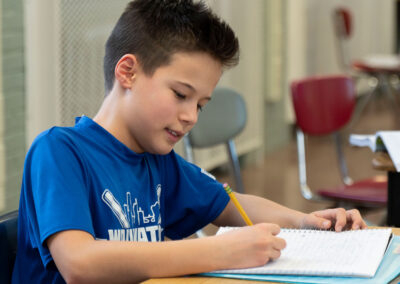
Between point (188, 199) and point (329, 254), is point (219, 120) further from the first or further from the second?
point (329, 254)

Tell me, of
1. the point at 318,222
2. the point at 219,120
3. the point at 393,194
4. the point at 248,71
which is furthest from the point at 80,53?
the point at 318,222

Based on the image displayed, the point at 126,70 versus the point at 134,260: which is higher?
the point at 126,70

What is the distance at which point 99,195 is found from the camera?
41.9 inches

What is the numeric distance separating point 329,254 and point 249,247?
0.13 meters

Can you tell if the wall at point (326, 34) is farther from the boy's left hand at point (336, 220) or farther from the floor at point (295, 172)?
the boy's left hand at point (336, 220)

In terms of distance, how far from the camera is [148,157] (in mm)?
1193

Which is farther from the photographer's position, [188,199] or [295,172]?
[295,172]

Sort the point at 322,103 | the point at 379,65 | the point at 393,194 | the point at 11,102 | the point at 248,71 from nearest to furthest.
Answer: the point at 393,194 < the point at 11,102 < the point at 322,103 < the point at 248,71 < the point at 379,65

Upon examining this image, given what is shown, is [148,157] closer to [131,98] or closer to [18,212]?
[131,98]

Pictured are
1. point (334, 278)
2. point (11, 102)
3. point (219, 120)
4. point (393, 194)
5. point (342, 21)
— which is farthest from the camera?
point (342, 21)

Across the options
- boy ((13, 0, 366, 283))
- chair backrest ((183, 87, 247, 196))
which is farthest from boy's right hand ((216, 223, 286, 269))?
chair backrest ((183, 87, 247, 196))

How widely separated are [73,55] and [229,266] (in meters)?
2.01

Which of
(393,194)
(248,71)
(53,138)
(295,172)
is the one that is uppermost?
(53,138)

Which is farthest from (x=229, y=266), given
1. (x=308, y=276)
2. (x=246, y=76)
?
Answer: (x=246, y=76)
